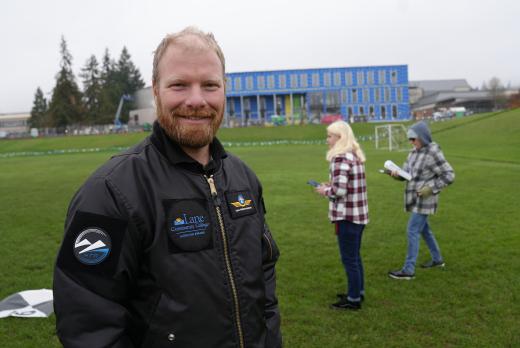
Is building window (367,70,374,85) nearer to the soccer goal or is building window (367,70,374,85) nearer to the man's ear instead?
the soccer goal

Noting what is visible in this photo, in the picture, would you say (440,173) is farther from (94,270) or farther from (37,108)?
(37,108)

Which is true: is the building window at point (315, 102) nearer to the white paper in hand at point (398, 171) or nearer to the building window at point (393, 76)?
the building window at point (393, 76)

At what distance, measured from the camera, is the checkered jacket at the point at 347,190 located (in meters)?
5.35

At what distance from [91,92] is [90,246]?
9293cm

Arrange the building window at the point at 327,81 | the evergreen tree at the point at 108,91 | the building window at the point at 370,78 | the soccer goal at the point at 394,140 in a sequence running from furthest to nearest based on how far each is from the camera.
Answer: the building window at the point at 327,81, the building window at the point at 370,78, the evergreen tree at the point at 108,91, the soccer goal at the point at 394,140

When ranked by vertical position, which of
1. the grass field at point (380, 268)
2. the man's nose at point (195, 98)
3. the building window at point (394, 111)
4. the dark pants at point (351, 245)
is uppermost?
the building window at point (394, 111)

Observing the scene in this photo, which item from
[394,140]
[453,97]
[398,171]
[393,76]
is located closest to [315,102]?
[393,76]

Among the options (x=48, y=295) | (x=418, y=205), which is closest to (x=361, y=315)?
(x=418, y=205)

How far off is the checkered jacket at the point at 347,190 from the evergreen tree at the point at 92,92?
A: 273 ft

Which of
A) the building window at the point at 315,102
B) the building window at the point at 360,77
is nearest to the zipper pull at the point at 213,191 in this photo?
the building window at the point at 315,102

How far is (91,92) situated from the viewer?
87.9m

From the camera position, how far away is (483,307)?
18.3 ft

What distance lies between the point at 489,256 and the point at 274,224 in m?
4.49

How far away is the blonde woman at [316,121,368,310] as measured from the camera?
536 cm
